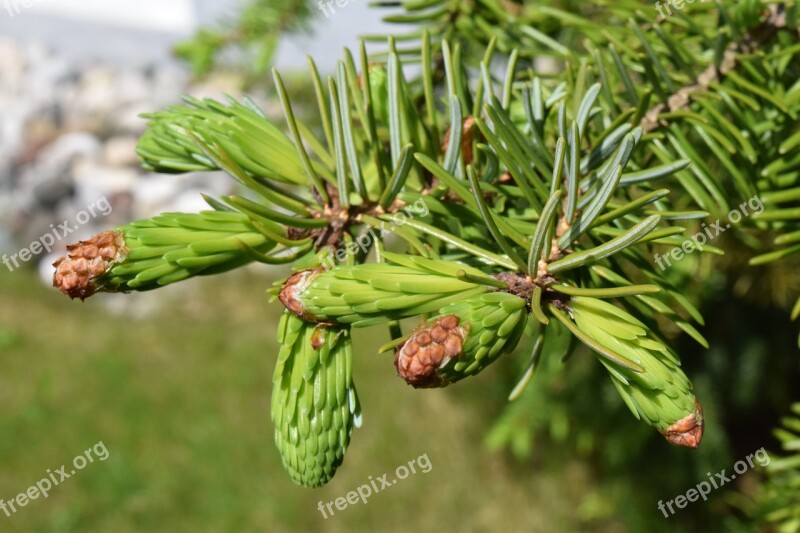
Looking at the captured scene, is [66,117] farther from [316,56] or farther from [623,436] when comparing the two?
[623,436]

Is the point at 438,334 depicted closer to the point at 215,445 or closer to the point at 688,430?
the point at 688,430

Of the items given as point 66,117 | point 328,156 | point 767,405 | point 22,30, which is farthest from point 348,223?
point 22,30

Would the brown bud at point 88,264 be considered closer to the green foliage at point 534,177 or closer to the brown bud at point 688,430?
the green foliage at point 534,177

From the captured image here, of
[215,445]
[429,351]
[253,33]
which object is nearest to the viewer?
[429,351]

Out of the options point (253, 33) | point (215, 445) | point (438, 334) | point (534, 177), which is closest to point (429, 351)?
point (438, 334)

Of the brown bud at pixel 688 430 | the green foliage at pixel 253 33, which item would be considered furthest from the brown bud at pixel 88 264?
the green foliage at pixel 253 33

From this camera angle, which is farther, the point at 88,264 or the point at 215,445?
the point at 215,445

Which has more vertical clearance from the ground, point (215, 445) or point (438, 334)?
point (215, 445)

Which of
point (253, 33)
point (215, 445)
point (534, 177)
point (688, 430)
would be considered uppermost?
point (253, 33)
